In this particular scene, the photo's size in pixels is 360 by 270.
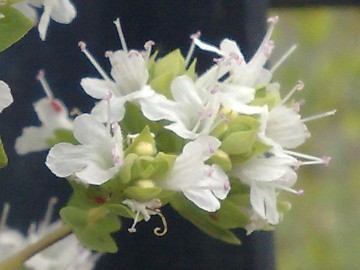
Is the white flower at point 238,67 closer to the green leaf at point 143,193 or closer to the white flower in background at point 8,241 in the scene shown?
the green leaf at point 143,193

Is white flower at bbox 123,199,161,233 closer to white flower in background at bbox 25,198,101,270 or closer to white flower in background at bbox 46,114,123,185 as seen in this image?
white flower in background at bbox 46,114,123,185

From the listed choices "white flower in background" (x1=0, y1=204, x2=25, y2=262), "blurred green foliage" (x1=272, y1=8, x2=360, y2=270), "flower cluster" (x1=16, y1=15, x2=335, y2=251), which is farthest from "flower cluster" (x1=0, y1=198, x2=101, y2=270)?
"blurred green foliage" (x1=272, y1=8, x2=360, y2=270)

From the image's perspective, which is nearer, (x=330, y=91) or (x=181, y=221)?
(x=181, y=221)

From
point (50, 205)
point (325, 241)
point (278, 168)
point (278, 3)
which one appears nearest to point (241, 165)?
point (278, 168)

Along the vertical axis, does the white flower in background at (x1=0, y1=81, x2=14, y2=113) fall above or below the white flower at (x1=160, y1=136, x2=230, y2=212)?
above

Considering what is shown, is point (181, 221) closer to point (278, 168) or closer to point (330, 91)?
point (278, 168)

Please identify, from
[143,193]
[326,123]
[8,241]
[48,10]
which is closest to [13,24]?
[48,10]

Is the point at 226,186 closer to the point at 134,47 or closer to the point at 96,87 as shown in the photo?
the point at 96,87

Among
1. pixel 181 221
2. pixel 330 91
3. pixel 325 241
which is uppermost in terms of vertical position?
pixel 181 221
